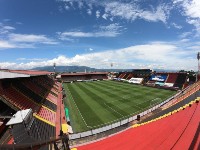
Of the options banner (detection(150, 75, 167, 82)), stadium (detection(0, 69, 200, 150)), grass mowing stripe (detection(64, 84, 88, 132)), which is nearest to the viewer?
stadium (detection(0, 69, 200, 150))

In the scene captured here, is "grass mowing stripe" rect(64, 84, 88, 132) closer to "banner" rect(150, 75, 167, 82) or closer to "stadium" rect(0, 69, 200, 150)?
"stadium" rect(0, 69, 200, 150)

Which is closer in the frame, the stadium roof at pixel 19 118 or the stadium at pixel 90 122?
the stadium at pixel 90 122

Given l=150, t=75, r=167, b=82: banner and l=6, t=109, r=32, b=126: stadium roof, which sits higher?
l=150, t=75, r=167, b=82: banner

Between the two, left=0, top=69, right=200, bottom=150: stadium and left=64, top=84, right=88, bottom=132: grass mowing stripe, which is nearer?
left=0, top=69, right=200, bottom=150: stadium

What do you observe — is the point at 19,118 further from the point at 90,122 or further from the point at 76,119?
the point at 76,119

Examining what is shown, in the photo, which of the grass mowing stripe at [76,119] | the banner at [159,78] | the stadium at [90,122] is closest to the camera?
the stadium at [90,122]

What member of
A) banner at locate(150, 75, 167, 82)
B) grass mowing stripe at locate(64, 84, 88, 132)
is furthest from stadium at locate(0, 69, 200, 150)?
banner at locate(150, 75, 167, 82)


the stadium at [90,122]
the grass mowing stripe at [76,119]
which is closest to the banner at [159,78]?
the stadium at [90,122]

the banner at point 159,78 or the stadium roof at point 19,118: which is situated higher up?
the banner at point 159,78

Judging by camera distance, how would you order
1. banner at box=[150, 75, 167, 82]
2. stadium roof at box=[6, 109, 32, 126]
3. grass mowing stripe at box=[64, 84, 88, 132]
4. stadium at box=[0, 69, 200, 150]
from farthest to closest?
banner at box=[150, 75, 167, 82] < grass mowing stripe at box=[64, 84, 88, 132] < stadium roof at box=[6, 109, 32, 126] < stadium at box=[0, 69, 200, 150]

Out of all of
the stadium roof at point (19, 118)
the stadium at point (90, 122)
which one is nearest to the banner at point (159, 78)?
the stadium at point (90, 122)

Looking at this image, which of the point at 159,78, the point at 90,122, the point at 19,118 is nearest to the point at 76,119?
the point at 90,122

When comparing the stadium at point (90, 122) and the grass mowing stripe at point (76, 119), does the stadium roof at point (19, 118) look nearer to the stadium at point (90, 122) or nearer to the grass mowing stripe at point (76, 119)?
the stadium at point (90, 122)

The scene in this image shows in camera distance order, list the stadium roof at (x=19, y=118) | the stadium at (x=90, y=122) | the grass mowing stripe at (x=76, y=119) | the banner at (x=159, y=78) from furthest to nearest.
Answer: the banner at (x=159, y=78), the grass mowing stripe at (x=76, y=119), the stadium roof at (x=19, y=118), the stadium at (x=90, y=122)
